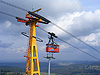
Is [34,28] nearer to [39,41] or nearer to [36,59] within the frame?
[39,41]

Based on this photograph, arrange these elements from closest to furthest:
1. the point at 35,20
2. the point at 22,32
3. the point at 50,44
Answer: the point at 50,44
the point at 22,32
the point at 35,20

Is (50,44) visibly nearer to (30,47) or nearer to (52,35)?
(52,35)

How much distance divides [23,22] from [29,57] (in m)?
8.15

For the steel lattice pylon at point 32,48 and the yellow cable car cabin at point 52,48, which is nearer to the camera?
the yellow cable car cabin at point 52,48

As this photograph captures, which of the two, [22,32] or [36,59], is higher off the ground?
[22,32]

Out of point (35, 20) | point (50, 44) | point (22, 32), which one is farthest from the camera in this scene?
point (35, 20)

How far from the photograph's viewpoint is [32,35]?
30359 mm

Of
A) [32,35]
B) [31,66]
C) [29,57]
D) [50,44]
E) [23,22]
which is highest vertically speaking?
[23,22]

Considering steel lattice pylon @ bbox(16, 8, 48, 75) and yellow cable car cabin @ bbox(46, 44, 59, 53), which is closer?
yellow cable car cabin @ bbox(46, 44, 59, 53)

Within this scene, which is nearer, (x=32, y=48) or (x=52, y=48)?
(x=52, y=48)

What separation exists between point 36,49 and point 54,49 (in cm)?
923

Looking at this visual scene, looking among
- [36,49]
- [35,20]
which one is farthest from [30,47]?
[35,20]

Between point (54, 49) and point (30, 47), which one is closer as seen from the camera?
point (54, 49)

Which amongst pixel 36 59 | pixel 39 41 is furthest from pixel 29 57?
pixel 39 41
